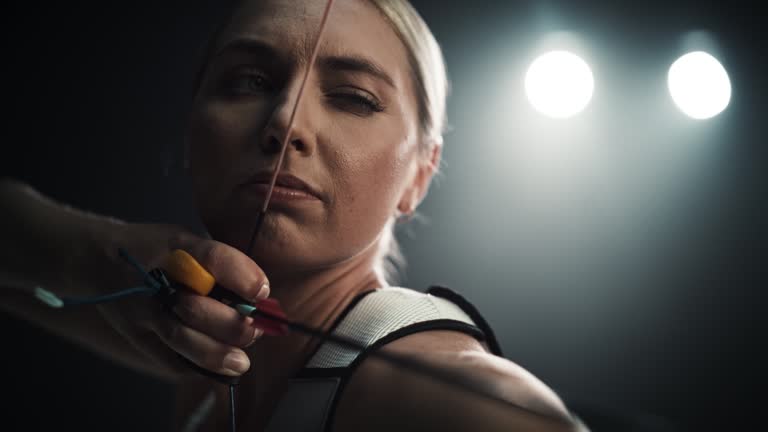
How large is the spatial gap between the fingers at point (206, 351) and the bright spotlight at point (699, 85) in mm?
1371

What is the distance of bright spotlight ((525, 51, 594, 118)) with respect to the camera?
4.56 ft

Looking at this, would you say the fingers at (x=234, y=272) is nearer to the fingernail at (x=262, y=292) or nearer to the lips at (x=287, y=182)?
the fingernail at (x=262, y=292)

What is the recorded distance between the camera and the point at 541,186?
60.3 inches

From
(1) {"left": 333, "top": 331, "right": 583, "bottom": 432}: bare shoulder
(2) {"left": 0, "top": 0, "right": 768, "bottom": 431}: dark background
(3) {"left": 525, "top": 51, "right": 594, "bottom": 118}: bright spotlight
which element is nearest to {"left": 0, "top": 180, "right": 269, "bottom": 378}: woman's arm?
(1) {"left": 333, "top": 331, "right": 583, "bottom": 432}: bare shoulder

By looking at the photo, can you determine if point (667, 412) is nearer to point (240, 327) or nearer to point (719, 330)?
point (719, 330)

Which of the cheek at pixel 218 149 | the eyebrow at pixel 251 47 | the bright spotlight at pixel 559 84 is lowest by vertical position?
the cheek at pixel 218 149

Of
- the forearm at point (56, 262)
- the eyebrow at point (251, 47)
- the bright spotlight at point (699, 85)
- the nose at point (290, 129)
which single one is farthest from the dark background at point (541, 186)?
the nose at point (290, 129)

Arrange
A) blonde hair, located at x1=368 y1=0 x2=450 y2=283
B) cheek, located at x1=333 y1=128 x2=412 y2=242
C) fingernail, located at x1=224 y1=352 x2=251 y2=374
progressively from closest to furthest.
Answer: fingernail, located at x1=224 y1=352 x2=251 y2=374 → cheek, located at x1=333 y1=128 x2=412 y2=242 → blonde hair, located at x1=368 y1=0 x2=450 y2=283

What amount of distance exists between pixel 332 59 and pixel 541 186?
1064mm

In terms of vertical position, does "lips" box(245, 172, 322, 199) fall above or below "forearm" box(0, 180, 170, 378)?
above

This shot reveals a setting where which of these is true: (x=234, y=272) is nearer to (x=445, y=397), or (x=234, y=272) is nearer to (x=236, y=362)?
(x=236, y=362)

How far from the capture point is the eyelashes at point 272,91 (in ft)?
1.99

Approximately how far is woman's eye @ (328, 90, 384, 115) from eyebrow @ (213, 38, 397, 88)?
0.03 m

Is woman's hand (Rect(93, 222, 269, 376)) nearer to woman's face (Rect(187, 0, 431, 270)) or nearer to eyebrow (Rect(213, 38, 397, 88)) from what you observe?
woman's face (Rect(187, 0, 431, 270))
